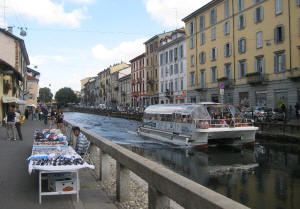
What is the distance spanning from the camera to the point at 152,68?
68.6 m

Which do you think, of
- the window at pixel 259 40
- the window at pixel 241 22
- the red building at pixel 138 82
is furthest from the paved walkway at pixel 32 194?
the red building at pixel 138 82

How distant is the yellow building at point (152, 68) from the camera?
65.9 m

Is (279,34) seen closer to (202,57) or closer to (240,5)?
(240,5)

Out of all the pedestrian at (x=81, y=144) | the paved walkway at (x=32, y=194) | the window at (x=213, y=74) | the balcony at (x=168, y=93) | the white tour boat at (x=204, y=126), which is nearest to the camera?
the paved walkway at (x=32, y=194)

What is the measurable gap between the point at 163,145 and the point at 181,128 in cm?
218

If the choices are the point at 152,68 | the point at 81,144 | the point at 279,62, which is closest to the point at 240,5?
the point at 279,62

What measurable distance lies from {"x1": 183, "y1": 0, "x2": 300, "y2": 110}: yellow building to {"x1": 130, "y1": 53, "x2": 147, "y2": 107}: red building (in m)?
24.9

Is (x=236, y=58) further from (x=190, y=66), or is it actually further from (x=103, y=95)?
(x=103, y=95)

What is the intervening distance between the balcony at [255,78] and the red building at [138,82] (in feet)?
129

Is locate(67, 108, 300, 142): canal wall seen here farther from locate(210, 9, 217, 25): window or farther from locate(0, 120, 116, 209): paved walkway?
locate(210, 9, 217, 25): window

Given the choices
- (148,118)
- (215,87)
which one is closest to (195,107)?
(148,118)

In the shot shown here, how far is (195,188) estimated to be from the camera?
11.9ft

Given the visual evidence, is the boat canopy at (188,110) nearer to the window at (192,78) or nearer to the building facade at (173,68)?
the building facade at (173,68)

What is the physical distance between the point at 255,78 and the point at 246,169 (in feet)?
75.1
